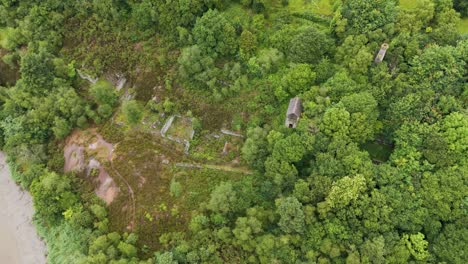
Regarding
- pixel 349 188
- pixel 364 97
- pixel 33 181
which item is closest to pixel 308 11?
pixel 364 97

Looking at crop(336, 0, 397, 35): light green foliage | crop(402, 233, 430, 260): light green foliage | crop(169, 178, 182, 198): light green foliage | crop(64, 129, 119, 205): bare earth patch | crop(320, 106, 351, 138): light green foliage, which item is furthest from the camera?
crop(64, 129, 119, 205): bare earth patch

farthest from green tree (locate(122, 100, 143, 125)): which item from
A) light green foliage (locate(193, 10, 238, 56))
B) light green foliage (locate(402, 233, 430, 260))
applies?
light green foliage (locate(402, 233, 430, 260))

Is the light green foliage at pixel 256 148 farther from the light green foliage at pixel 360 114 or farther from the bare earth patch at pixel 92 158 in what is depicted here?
the bare earth patch at pixel 92 158

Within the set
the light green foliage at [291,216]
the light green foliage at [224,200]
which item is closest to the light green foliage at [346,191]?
the light green foliage at [291,216]

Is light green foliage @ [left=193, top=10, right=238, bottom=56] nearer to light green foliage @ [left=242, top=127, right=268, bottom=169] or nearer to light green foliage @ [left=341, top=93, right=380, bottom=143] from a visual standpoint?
light green foliage @ [left=242, top=127, right=268, bottom=169]

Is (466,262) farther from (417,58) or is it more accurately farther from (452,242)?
(417,58)
